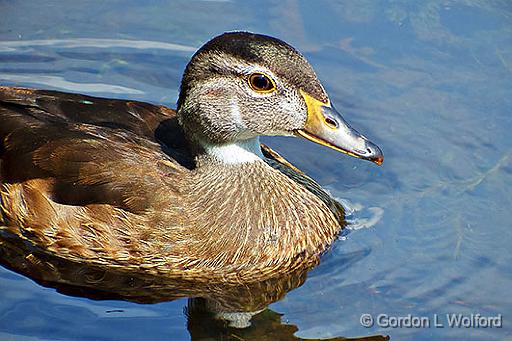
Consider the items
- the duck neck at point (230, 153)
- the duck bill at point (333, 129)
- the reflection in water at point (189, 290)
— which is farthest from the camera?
the duck neck at point (230, 153)

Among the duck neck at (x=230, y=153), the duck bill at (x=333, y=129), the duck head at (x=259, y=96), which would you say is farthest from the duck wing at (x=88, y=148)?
the duck bill at (x=333, y=129)

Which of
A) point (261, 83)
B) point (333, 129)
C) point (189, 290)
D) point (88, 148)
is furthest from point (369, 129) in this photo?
point (88, 148)

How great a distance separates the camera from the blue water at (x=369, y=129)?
8109 millimetres

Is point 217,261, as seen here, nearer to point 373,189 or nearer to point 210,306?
point 210,306

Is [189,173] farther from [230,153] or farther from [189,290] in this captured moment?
[189,290]

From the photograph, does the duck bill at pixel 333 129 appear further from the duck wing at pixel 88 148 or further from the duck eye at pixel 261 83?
the duck wing at pixel 88 148

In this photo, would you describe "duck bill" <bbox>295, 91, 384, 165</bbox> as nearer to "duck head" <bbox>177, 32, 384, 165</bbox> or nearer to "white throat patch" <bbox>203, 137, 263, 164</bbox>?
"duck head" <bbox>177, 32, 384, 165</bbox>

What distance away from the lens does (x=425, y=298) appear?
8.27m

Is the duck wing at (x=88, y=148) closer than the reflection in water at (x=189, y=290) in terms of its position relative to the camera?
No

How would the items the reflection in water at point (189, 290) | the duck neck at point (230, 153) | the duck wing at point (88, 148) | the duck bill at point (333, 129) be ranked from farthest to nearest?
the duck neck at point (230, 153), the duck wing at point (88, 148), the duck bill at point (333, 129), the reflection in water at point (189, 290)

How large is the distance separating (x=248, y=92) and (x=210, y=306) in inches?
63.9

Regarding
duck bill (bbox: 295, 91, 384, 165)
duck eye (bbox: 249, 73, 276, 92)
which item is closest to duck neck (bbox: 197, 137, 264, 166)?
duck eye (bbox: 249, 73, 276, 92)

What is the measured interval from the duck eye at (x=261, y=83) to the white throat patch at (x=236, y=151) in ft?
2.06

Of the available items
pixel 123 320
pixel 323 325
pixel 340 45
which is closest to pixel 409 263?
pixel 323 325
